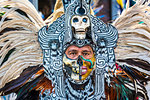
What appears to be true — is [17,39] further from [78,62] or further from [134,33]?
[134,33]

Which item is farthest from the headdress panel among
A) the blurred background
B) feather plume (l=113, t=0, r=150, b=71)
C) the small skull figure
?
the blurred background

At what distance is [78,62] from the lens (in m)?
1.65

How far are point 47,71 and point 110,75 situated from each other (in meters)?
0.48

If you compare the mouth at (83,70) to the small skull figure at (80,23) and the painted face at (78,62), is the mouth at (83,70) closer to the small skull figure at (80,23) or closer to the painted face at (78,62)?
the painted face at (78,62)

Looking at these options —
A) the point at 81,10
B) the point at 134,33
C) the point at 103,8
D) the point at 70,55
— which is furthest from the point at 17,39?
the point at 103,8

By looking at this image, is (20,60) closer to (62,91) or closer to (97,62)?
(62,91)

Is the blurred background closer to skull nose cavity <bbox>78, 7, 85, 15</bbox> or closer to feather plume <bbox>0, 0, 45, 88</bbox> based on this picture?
feather plume <bbox>0, 0, 45, 88</bbox>

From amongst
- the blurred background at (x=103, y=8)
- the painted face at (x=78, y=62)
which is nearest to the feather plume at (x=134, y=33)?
the painted face at (x=78, y=62)

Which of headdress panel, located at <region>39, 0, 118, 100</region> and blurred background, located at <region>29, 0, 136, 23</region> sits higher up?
blurred background, located at <region>29, 0, 136, 23</region>

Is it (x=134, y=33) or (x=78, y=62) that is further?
(x=134, y=33)

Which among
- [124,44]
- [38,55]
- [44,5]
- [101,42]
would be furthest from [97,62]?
[44,5]

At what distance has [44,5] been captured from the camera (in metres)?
3.21

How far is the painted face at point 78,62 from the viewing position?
5.43 ft

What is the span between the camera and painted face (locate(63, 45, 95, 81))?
1656 millimetres
